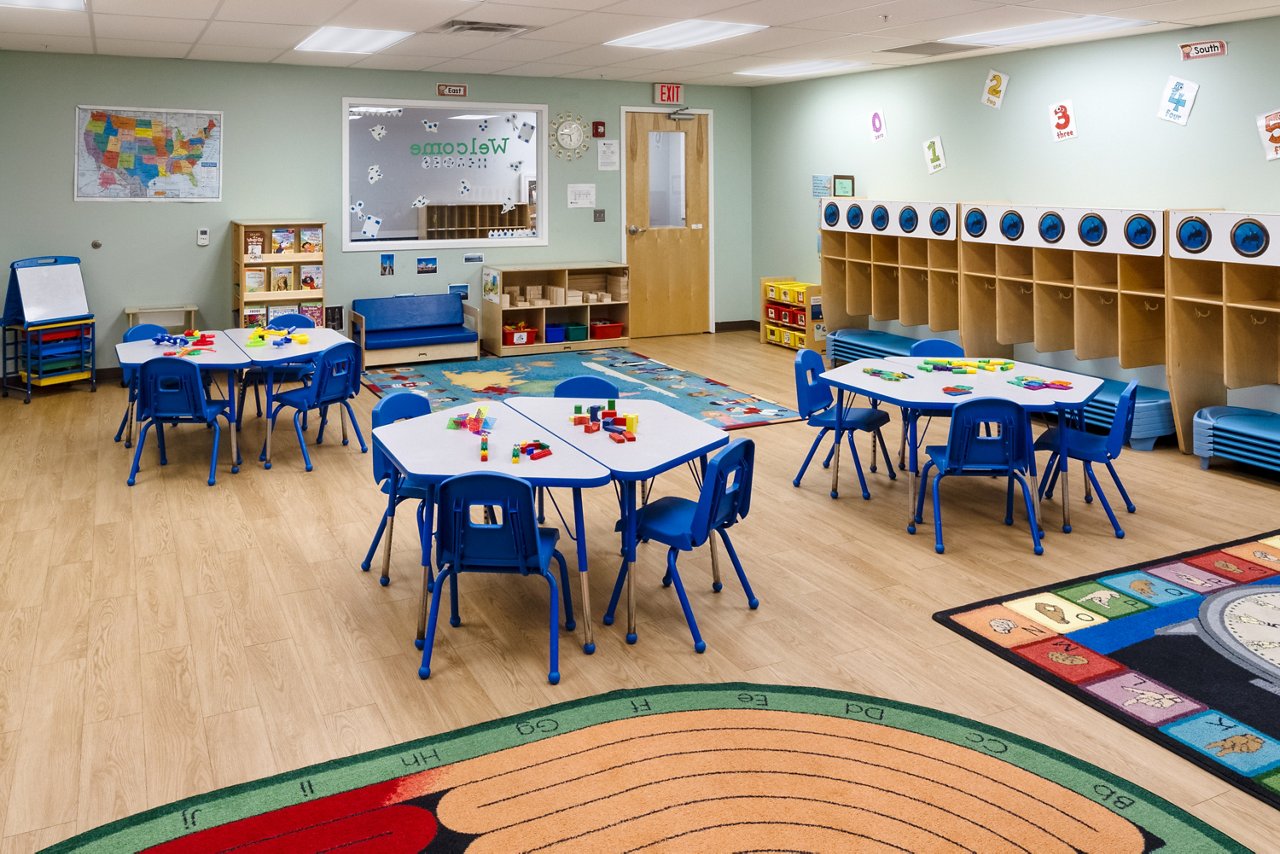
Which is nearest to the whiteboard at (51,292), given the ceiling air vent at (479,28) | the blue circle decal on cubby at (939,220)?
the ceiling air vent at (479,28)

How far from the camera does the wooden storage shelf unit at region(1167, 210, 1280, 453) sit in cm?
635

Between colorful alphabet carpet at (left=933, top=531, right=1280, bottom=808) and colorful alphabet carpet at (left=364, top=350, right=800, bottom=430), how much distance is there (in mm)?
3335

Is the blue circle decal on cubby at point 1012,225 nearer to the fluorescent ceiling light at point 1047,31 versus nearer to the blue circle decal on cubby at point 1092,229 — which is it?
the blue circle decal on cubby at point 1092,229

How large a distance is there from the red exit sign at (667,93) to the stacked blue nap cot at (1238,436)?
6.44 metres

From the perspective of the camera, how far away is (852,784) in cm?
331

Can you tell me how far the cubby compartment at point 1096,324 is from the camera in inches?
298

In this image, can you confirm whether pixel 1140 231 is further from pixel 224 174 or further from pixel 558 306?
pixel 224 174

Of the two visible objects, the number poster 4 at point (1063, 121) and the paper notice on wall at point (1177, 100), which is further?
the number poster 4 at point (1063, 121)

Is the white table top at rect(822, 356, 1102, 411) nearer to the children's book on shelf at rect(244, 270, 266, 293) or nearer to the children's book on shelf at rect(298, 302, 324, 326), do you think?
the children's book on shelf at rect(298, 302, 324, 326)

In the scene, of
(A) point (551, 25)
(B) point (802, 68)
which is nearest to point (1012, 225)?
(B) point (802, 68)

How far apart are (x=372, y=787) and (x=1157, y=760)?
2438 mm

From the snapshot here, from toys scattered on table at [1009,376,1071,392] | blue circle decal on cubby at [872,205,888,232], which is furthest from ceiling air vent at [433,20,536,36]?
toys scattered on table at [1009,376,1071,392]

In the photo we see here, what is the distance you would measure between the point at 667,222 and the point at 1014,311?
456cm

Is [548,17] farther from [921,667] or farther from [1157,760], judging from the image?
[1157,760]
